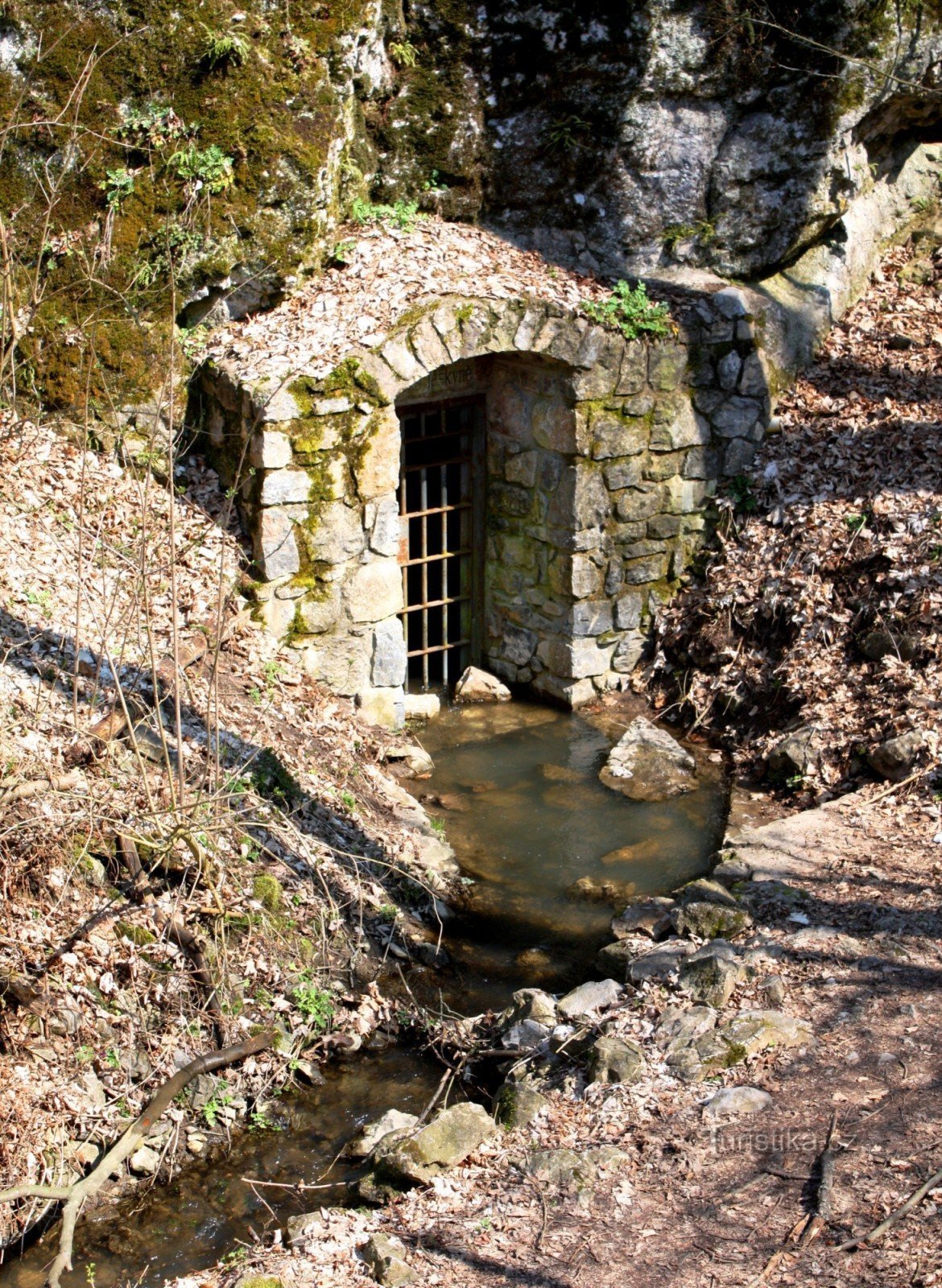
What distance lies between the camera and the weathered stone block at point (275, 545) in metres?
7.08

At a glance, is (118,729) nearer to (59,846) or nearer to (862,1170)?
(59,846)

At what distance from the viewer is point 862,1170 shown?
13.1ft

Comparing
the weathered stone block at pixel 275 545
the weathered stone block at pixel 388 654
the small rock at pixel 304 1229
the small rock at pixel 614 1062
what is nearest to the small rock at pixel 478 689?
the weathered stone block at pixel 388 654

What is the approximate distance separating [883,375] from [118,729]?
5.45m

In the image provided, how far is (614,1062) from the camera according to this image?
4605mm

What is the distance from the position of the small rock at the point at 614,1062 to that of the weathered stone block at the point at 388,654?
326 cm

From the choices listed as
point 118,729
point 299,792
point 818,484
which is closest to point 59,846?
point 118,729

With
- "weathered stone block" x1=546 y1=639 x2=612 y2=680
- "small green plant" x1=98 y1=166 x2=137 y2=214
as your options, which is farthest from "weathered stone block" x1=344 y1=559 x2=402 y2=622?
"small green plant" x1=98 y1=166 x2=137 y2=214

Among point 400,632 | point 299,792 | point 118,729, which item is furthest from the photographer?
point 400,632

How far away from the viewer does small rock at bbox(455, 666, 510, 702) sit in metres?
8.37

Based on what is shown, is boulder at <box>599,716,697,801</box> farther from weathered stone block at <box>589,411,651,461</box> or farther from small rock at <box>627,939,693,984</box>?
small rock at <box>627,939,693,984</box>

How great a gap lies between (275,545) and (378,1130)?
10.8 feet

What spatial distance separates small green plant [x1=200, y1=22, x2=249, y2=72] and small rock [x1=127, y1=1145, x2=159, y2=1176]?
17.4ft

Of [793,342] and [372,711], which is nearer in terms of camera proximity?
[372,711]
